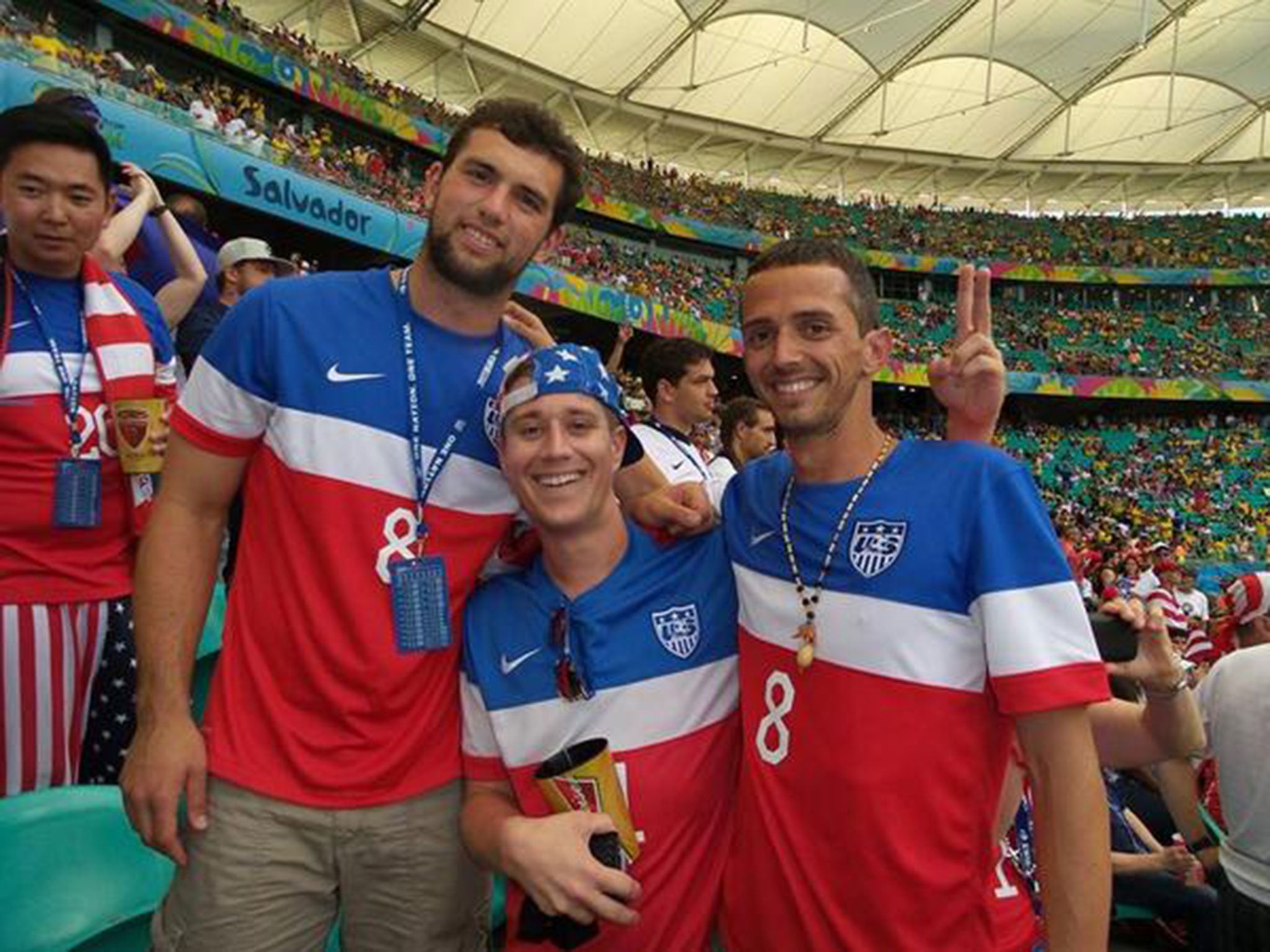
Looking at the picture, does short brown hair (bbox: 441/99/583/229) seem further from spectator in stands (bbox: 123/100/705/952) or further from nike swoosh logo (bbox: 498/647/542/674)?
nike swoosh logo (bbox: 498/647/542/674)

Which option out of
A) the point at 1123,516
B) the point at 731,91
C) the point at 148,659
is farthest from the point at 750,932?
the point at 731,91

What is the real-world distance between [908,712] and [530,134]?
1402 millimetres

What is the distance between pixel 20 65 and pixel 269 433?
512 inches

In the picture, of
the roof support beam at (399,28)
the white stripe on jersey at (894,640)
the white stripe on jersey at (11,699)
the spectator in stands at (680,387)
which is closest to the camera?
the white stripe on jersey at (894,640)

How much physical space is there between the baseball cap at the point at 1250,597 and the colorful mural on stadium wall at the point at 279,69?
19441mm

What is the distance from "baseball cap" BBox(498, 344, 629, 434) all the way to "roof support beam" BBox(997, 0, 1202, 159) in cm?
3456

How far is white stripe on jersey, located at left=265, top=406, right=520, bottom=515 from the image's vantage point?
1.85m

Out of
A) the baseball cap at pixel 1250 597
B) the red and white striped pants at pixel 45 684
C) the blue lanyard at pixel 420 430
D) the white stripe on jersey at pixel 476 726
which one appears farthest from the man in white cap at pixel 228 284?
the baseball cap at pixel 1250 597

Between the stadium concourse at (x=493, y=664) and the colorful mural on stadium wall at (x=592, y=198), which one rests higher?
the colorful mural on stadium wall at (x=592, y=198)

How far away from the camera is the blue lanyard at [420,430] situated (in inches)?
75.0

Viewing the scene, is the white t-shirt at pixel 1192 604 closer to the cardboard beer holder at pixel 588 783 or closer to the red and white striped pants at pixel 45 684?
the cardboard beer holder at pixel 588 783

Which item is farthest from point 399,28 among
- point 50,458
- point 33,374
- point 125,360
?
point 50,458

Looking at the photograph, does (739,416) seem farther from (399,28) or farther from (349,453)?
(399,28)

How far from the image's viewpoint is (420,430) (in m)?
1.92
